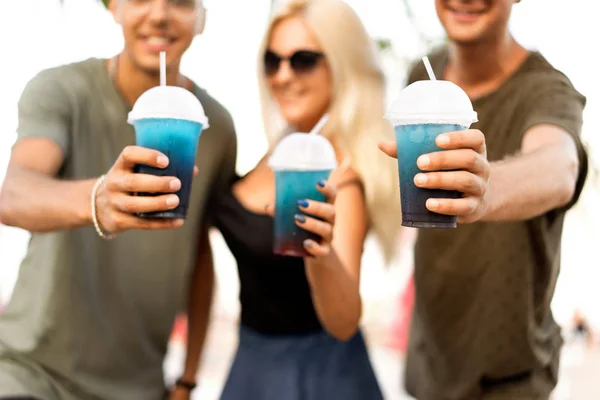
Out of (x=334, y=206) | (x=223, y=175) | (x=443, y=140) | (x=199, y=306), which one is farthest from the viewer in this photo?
(x=199, y=306)

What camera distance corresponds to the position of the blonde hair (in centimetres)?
180

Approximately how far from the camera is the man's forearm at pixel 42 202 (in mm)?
1256

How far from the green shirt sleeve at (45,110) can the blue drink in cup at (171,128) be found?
0.46 meters

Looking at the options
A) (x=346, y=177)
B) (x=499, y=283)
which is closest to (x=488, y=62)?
(x=346, y=177)

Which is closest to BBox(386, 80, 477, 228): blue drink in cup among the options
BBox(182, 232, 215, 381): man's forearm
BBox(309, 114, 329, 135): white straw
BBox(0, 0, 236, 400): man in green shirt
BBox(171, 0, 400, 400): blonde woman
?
BBox(309, 114, 329, 135): white straw

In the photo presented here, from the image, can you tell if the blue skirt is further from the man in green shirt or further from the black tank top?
the man in green shirt

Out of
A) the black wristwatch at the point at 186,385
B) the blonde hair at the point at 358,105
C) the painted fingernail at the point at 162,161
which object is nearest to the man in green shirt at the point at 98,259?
the black wristwatch at the point at 186,385

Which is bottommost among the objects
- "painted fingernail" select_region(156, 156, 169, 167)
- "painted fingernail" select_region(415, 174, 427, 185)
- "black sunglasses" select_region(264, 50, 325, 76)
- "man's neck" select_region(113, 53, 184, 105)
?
"painted fingernail" select_region(415, 174, 427, 185)

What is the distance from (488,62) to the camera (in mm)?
1831

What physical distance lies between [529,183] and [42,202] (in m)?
1.13

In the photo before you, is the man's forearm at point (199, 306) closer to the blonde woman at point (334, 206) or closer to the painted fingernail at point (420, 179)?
the blonde woman at point (334, 206)

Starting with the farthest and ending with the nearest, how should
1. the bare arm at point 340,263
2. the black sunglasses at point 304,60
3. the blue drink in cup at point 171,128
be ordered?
the black sunglasses at point 304,60 → the bare arm at point 340,263 → the blue drink in cup at point 171,128

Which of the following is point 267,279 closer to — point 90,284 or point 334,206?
point 334,206

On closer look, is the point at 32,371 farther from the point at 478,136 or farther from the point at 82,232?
the point at 478,136
